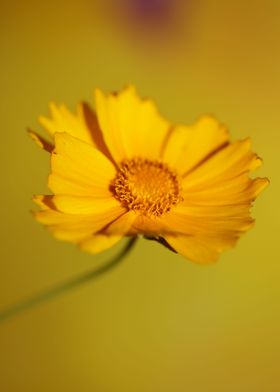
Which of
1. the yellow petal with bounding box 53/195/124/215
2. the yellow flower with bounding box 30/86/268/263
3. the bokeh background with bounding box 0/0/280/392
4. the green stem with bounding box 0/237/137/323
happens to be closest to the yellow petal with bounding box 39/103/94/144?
the yellow flower with bounding box 30/86/268/263

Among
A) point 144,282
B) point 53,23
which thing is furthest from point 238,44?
point 144,282

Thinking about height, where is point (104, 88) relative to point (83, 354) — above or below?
above

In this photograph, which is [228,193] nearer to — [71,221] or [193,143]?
[193,143]

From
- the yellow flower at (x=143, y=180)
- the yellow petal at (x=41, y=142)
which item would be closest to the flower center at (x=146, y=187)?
the yellow flower at (x=143, y=180)

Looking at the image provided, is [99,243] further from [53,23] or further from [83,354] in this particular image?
[53,23]

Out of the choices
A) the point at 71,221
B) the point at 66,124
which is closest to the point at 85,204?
the point at 71,221

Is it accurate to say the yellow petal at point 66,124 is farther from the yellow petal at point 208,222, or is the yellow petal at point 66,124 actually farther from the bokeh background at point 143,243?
the bokeh background at point 143,243
